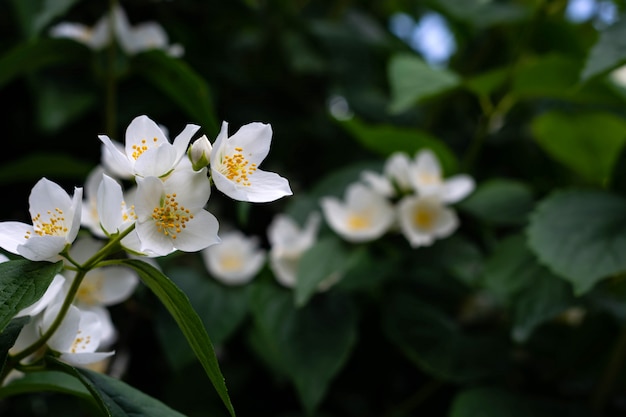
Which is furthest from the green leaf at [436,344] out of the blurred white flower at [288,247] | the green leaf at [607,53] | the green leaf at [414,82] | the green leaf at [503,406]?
the green leaf at [607,53]

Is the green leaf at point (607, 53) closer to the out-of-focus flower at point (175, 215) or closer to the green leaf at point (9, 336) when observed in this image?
the out-of-focus flower at point (175, 215)

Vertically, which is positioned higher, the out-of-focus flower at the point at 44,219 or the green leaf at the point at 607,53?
the green leaf at the point at 607,53

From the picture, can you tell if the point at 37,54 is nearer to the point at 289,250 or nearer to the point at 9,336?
the point at 289,250

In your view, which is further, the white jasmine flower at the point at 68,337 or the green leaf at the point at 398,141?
the green leaf at the point at 398,141

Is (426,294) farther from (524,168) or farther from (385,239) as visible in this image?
(524,168)

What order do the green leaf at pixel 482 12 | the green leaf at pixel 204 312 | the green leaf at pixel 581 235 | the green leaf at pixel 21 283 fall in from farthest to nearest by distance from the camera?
the green leaf at pixel 482 12, the green leaf at pixel 204 312, the green leaf at pixel 581 235, the green leaf at pixel 21 283

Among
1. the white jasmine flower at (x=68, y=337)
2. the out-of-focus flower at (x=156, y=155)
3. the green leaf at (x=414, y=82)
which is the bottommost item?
the green leaf at (x=414, y=82)

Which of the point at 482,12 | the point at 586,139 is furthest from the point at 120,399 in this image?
the point at 482,12
